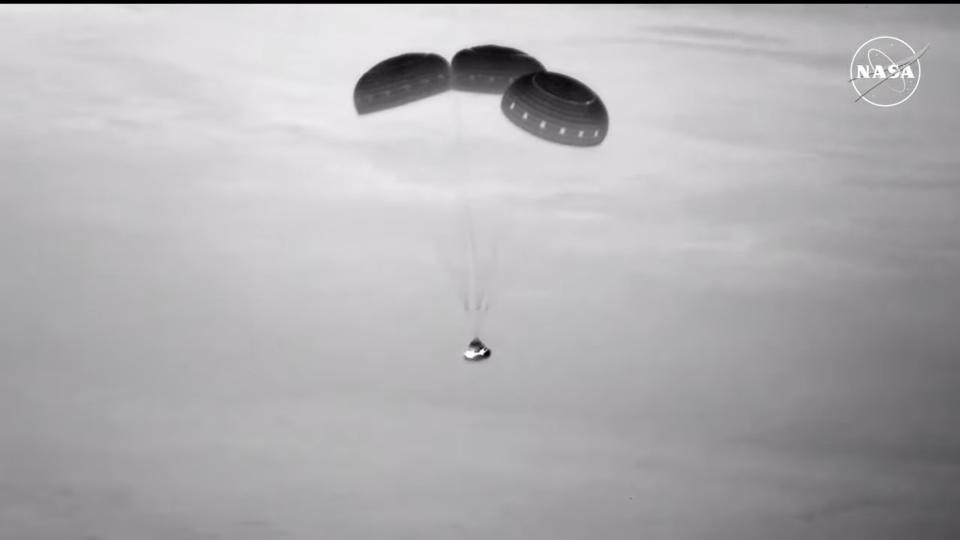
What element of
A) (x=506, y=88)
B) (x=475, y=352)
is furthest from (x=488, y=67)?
(x=475, y=352)

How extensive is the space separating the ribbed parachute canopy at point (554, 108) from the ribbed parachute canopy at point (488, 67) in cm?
68

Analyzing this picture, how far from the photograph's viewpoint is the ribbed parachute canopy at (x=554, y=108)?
18.0 metres

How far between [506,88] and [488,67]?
1.78 ft

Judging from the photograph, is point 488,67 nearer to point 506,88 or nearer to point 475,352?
point 506,88

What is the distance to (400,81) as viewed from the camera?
19.0 meters

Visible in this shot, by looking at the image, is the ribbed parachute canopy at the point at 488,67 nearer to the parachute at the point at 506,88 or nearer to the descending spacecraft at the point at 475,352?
the parachute at the point at 506,88

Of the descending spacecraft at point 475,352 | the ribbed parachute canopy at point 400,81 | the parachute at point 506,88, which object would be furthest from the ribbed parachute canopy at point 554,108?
the descending spacecraft at point 475,352

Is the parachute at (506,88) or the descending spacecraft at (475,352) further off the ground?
the parachute at (506,88)

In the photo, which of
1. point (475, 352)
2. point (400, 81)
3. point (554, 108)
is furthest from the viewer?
point (475, 352)

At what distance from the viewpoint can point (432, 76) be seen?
748 inches

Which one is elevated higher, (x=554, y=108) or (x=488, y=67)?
(x=488, y=67)

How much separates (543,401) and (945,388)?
18139mm

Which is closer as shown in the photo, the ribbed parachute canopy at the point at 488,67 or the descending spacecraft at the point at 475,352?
the ribbed parachute canopy at the point at 488,67

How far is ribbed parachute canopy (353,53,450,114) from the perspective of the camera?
742 inches
